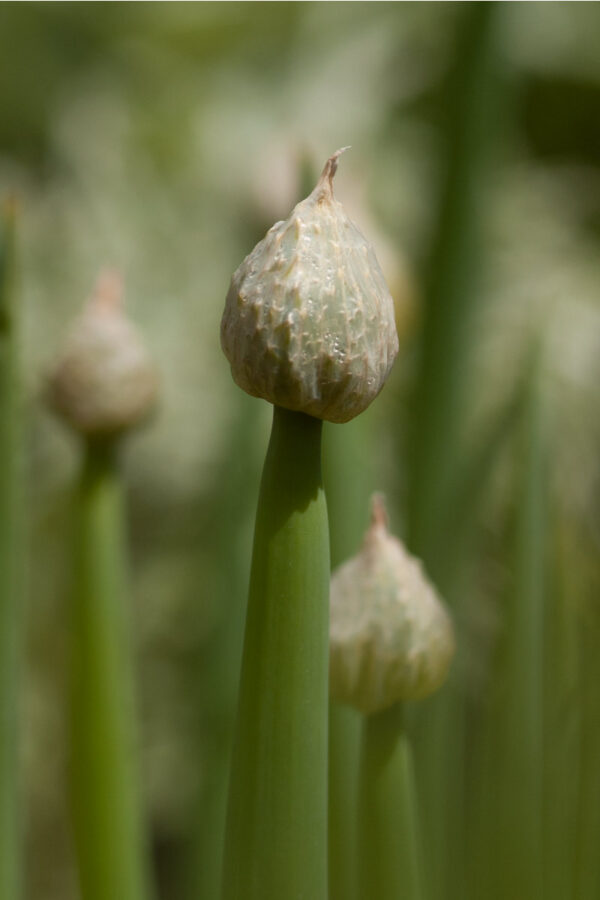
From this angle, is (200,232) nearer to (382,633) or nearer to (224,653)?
(224,653)

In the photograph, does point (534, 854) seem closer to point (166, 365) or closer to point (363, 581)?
point (363, 581)

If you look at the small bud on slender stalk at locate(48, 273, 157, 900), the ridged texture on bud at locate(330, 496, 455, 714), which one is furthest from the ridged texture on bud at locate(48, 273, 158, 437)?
the ridged texture on bud at locate(330, 496, 455, 714)

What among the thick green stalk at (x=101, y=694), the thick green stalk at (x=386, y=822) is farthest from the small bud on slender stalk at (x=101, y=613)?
the thick green stalk at (x=386, y=822)

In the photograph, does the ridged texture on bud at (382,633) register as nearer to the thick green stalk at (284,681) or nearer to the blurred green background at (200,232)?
the thick green stalk at (284,681)

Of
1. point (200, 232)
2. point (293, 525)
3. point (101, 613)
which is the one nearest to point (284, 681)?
point (293, 525)

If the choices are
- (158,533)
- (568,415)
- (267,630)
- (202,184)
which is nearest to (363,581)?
(267,630)

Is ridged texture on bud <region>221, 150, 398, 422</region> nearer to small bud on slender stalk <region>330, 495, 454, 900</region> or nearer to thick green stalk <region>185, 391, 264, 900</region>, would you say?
small bud on slender stalk <region>330, 495, 454, 900</region>
